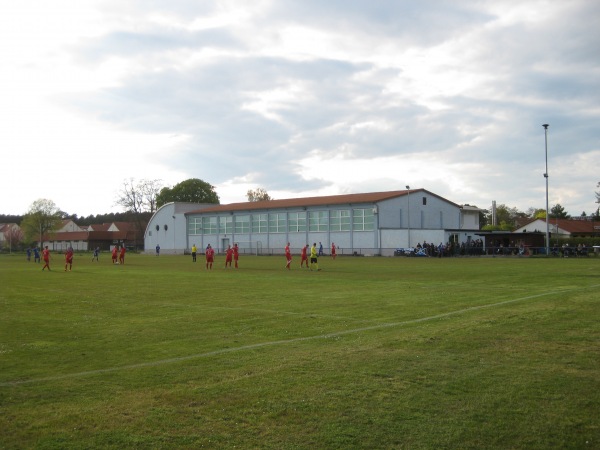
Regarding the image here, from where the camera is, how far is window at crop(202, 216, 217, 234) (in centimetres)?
9325

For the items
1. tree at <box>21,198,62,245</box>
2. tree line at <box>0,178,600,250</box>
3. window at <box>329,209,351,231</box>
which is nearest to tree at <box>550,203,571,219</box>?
tree line at <box>0,178,600,250</box>

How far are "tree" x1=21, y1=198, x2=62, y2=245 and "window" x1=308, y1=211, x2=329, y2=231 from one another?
6669 centimetres

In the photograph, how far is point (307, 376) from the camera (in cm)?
857

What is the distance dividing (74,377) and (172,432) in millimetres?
3169

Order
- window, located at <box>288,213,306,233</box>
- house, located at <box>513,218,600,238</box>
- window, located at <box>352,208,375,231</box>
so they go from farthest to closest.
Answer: house, located at <box>513,218,600,238</box> → window, located at <box>288,213,306,233</box> → window, located at <box>352,208,375,231</box>

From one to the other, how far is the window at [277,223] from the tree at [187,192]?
47.5m

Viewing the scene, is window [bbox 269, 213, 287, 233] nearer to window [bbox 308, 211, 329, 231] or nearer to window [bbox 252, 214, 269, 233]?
window [bbox 252, 214, 269, 233]

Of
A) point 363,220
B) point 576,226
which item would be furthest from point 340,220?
point 576,226

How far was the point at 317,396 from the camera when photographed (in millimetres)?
7582

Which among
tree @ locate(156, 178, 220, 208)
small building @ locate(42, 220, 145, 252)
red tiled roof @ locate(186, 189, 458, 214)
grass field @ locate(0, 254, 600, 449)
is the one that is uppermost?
tree @ locate(156, 178, 220, 208)

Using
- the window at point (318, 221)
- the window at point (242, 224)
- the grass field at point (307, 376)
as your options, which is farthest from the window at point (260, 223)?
the grass field at point (307, 376)

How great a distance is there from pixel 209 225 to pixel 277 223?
47.5ft

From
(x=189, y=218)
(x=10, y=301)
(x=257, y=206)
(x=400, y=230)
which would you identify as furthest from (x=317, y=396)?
(x=189, y=218)

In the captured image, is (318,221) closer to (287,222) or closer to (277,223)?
(287,222)
